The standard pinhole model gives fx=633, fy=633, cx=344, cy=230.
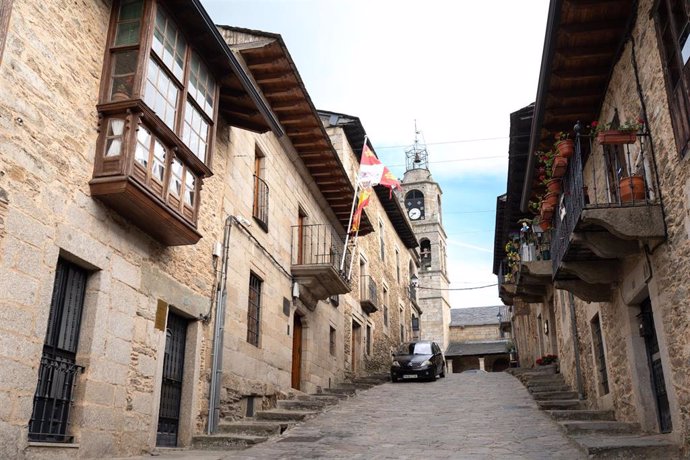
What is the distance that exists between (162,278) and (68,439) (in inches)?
97.7

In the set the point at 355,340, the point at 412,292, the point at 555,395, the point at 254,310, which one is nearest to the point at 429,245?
the point at 412,292

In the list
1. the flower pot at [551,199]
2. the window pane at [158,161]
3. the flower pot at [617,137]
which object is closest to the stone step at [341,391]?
the flower pot at [551,199]

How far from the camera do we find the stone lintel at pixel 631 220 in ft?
22.1

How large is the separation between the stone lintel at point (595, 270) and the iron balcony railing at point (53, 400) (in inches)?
249

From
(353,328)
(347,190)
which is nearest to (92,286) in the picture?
(347,190)

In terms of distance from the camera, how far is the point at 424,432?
32.7 feet

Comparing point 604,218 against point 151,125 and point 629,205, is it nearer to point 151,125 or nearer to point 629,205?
point 629,205

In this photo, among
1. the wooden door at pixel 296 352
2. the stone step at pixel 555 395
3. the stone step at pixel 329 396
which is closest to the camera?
the stone step at pixel 555 395

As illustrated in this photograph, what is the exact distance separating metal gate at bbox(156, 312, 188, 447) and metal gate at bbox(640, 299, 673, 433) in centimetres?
640

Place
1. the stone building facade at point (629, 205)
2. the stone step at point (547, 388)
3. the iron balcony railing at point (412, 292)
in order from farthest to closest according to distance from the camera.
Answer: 1. the iron balcony railing at point (412, 292)
2. the stone step at point (547, 388)
3. the stone building facade at point (629, 205)

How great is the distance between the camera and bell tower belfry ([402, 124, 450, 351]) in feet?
157

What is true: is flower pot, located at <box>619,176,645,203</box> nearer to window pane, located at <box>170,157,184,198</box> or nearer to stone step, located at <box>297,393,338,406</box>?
window pane, located at <box>170,157,184,198</box>

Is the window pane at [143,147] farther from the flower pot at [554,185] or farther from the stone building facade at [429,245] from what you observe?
the stone building facade at [429,245]

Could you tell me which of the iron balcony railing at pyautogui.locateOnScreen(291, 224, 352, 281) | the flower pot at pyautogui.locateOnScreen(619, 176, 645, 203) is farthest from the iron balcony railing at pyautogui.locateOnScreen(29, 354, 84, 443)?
the iron balcony railing at pyautogui.locateOnScreen(291, 224, 352, 281)
